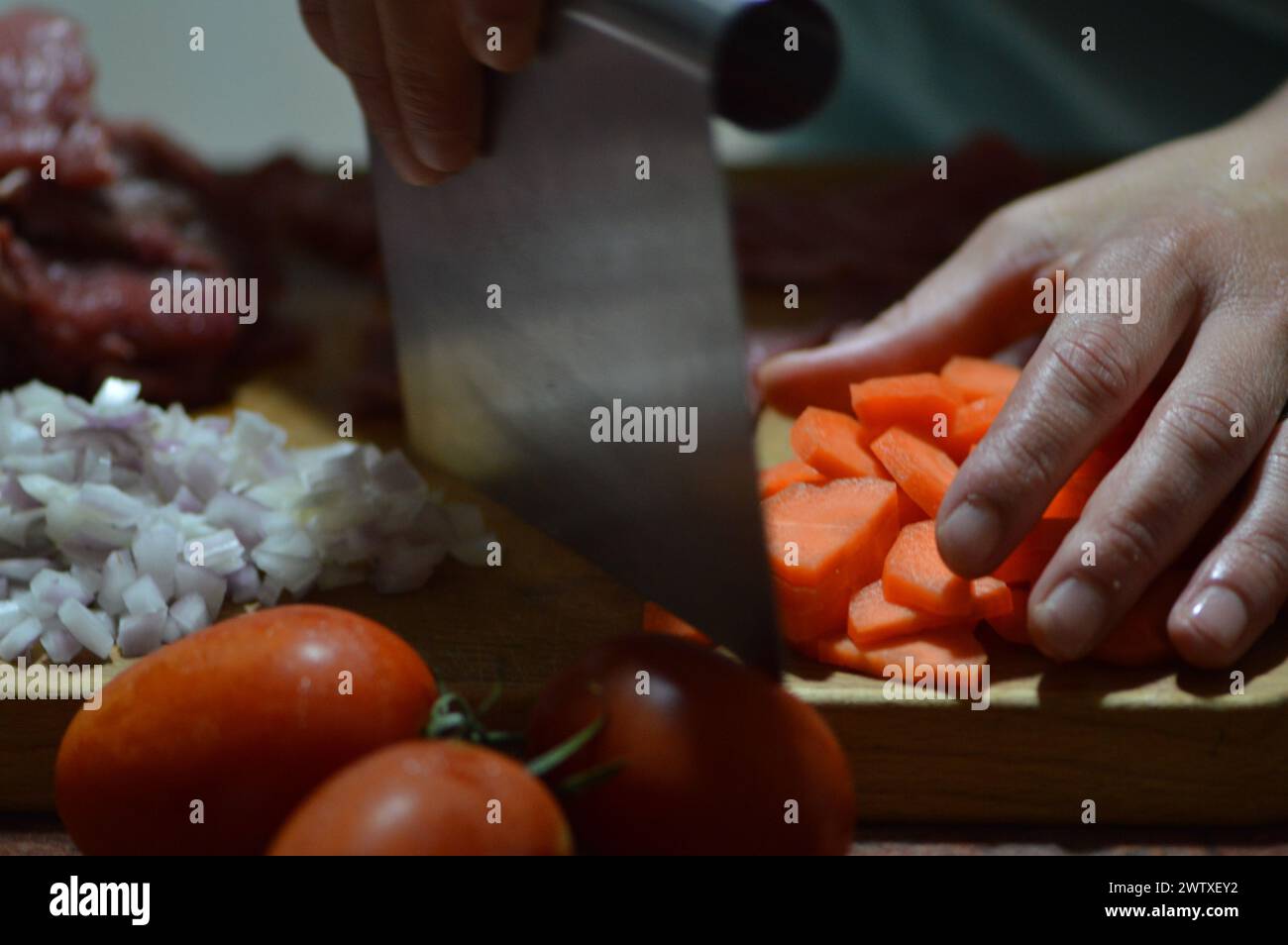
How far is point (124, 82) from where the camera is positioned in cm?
414

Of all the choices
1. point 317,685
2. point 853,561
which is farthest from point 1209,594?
point 317,685

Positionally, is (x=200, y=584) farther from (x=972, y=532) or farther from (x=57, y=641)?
(x=972, y=532)

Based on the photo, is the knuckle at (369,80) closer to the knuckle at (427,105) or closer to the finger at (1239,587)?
the knuckle at (427,105)

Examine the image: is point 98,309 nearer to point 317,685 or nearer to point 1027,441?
point 317,685

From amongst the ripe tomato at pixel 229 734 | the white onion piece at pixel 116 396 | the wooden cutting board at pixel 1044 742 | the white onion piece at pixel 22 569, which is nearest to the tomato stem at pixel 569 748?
the ripe tomato at pixel 229 734

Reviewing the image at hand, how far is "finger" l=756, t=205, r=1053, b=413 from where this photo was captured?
Result: 183cm

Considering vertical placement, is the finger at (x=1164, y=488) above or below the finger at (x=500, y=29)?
below

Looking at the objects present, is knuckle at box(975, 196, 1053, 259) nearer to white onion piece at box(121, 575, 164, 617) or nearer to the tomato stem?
the tomato stem

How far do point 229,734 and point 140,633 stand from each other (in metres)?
0.44

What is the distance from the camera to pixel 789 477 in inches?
66.2

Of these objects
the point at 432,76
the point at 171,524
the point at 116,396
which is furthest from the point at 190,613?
the point at 432,76

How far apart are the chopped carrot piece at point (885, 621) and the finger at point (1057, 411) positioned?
0.08m

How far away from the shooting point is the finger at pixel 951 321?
6.02ft

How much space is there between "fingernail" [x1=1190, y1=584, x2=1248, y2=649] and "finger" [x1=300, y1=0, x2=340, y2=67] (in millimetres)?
1196
